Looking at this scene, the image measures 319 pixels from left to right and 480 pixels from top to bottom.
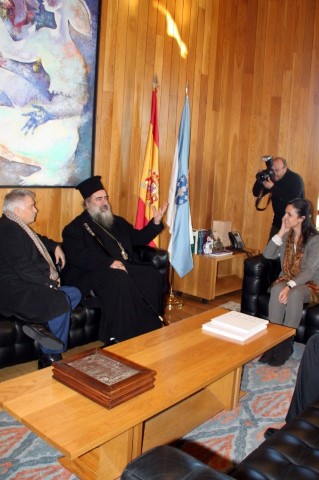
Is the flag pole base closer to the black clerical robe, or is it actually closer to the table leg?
the black clerical robe

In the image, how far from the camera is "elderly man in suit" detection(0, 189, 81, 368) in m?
2.85

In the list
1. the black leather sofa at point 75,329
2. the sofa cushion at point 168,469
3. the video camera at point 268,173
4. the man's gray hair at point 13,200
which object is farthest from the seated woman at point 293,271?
the sofa cushion at point 168,469

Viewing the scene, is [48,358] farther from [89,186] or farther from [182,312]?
[182,312]

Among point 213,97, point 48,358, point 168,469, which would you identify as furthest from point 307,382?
point 213,97

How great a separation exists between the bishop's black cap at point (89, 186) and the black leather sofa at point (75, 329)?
619mm

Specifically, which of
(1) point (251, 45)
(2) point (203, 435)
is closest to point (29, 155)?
(2) point (203, 435)

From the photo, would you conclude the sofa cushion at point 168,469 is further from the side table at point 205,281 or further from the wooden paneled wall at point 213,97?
the side table at point 205,281

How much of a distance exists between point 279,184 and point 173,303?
1.54 metres

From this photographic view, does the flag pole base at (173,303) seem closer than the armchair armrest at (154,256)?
No

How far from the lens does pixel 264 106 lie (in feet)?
17.4

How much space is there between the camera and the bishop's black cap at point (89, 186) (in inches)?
146

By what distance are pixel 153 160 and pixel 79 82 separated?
100 centimetres

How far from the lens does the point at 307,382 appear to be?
2.23 metres

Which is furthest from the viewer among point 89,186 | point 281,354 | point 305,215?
point 89,186
